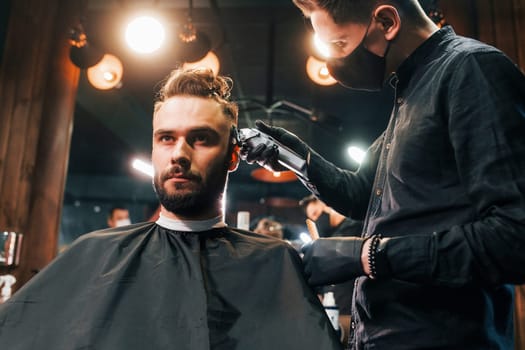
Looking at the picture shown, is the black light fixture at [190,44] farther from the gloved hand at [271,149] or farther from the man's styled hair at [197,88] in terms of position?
the gloved hand at [271,149]

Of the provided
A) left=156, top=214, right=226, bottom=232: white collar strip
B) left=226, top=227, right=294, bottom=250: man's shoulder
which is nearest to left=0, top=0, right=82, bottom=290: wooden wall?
left=156, top=214, right=226, bottom=232: white collar strip

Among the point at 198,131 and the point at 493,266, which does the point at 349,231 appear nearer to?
the point at 198,131

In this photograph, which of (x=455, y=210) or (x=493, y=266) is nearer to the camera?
(x=493, y=266)

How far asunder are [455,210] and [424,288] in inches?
8.4

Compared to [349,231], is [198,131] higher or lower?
higher

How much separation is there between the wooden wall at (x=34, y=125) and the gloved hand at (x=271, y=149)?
224cm

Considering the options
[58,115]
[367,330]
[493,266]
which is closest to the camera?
[493,266]

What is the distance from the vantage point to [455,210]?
43.5 inches

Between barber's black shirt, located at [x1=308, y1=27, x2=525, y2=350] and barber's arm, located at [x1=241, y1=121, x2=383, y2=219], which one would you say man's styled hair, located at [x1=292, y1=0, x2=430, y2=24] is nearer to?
barber's black shirt, located at [x1=308, y1=27, x2=525, y2=350]

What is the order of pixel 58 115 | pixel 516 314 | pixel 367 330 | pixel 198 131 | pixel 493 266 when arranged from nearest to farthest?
pixel 493 266 → pixel 367 330 → pixel 198 131 → pixel 516 314 → pixel 58 115

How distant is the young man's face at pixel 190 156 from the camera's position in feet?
5.00

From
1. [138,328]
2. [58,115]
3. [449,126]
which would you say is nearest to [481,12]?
[449,126]

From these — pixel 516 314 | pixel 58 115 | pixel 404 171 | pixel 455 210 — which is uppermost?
pixel 58 115

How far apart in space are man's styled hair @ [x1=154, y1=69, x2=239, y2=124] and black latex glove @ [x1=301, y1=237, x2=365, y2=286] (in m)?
0.73
